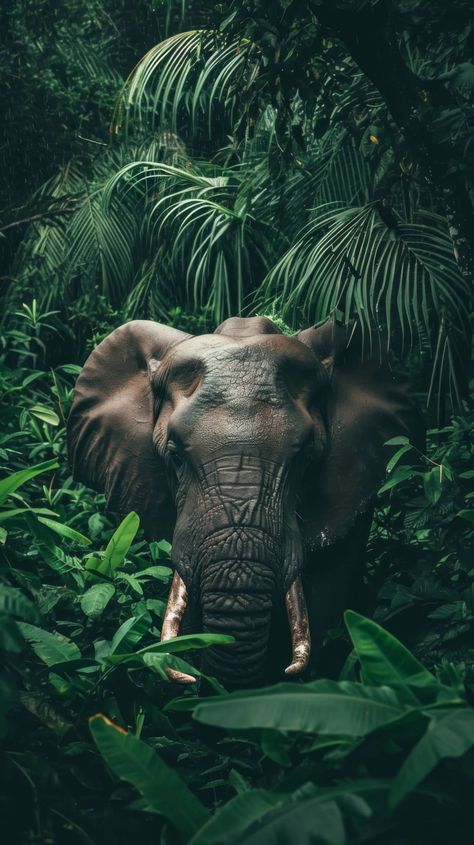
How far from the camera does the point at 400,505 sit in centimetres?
463

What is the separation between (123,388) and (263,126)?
3.37m

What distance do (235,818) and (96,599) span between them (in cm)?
165

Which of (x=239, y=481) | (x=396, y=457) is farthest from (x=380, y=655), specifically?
(x=396, y=457)

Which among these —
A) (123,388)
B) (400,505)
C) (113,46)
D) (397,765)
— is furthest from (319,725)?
(113,46)

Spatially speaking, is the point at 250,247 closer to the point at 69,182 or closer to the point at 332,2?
the point at 69,182

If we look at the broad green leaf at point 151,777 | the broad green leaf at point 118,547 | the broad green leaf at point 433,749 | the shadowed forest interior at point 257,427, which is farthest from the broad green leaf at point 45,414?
the broad green leaf at point 433,749

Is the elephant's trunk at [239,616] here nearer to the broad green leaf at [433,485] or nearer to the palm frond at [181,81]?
the broad green leaf at [433,485]

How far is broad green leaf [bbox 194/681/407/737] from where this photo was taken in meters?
2.35

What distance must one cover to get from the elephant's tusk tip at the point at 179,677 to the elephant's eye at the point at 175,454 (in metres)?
0.92

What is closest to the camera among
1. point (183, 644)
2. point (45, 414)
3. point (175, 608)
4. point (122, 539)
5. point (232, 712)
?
point (232, 712)

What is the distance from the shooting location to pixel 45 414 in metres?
5.87

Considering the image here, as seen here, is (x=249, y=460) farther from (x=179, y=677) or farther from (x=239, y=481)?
(x=179, y=677)

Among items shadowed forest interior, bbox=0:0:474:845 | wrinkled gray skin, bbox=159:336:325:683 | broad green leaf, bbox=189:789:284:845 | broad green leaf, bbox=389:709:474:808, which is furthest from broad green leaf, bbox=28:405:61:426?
broad green leaf, bbox=389:709:474:808

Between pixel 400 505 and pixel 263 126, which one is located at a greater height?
pixel 263 126
